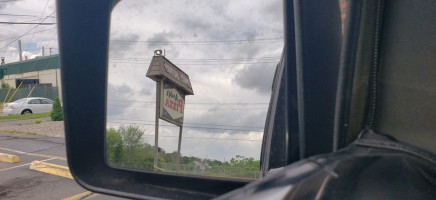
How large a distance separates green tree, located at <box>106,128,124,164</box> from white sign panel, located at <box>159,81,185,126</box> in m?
0.25

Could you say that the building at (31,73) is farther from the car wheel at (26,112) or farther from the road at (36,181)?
the road at (36,181)

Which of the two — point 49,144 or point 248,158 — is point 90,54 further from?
point 49,144

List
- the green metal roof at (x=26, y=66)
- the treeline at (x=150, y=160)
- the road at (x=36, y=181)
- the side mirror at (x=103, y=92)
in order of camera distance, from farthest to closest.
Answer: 1. the green metal roof at (x=26, y=66)
2. the road at (x=36, y=181)
3. the treeline at (x=150, y=160)
4. the side mirror at (x=103, y=92)

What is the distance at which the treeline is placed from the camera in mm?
1624

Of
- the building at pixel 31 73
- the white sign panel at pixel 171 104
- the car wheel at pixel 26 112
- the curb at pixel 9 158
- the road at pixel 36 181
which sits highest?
the building at pixel 31 73

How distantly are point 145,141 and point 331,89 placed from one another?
84cm

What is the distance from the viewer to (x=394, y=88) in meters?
1.00

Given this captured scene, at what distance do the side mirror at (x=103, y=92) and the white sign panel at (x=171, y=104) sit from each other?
207mm

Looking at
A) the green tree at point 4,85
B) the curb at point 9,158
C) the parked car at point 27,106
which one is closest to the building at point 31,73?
the green tree at point 4,85

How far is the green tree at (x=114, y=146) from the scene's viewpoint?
1.66m

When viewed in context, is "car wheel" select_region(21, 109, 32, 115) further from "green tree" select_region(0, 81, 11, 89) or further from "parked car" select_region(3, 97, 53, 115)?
"green tree" select_region(0, 81, 11, 89)

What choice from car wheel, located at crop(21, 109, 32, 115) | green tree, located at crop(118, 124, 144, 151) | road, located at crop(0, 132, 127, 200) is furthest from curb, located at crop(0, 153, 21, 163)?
car wheel, located at crop(21, 109, 32, 115)

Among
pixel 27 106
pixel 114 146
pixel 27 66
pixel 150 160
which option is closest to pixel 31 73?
pixel 27 66

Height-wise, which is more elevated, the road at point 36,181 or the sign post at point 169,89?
the sign post at point 169,89
